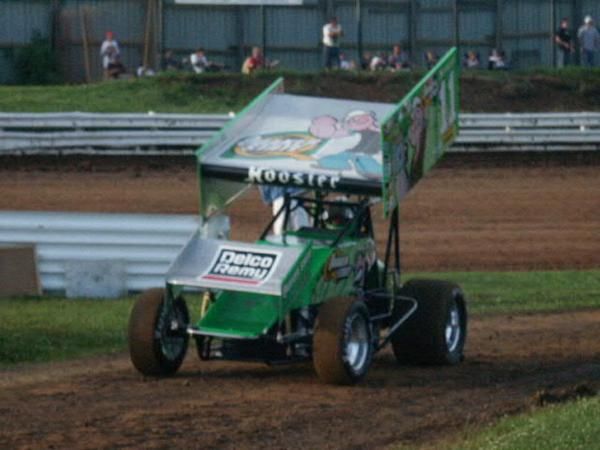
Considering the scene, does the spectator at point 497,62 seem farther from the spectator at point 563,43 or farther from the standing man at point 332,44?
the standing man at point 332,44

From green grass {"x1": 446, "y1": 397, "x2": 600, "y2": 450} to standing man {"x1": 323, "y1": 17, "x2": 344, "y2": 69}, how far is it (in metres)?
27.2

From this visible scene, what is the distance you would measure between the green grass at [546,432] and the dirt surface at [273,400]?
45cm

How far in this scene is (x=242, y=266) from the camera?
13.1m

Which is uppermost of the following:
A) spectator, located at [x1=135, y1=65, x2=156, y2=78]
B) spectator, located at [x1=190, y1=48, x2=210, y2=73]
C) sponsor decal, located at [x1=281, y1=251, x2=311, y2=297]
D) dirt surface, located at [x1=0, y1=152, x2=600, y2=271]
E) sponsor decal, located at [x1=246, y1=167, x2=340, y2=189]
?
sponsor decal, located at [x1=246, y1=167, x2=340, y2=189]

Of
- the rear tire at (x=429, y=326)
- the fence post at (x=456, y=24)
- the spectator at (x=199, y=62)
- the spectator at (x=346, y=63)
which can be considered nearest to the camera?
the rear tire at (x=429, y=326)

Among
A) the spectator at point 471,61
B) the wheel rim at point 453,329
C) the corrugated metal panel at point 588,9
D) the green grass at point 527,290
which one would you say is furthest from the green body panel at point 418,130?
the corrugated metal panel at point 588,9

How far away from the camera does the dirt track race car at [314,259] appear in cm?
1302

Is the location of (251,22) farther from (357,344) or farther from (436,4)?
(357,344)

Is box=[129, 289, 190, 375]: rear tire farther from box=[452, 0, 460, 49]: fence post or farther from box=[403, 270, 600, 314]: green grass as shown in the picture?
box=[452, 0, 460, 49]: fence post

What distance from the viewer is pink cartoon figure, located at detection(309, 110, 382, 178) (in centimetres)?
1368

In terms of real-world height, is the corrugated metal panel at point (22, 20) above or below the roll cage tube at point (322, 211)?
below

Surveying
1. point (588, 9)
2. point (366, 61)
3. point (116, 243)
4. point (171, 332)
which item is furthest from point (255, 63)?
point (171, 332)

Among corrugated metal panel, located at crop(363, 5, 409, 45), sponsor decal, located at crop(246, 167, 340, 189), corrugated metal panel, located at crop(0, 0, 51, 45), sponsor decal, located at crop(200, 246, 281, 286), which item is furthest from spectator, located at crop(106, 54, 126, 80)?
sponsor decal, located at crop(200, 246, 281, 286)

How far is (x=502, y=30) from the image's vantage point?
41500mm
